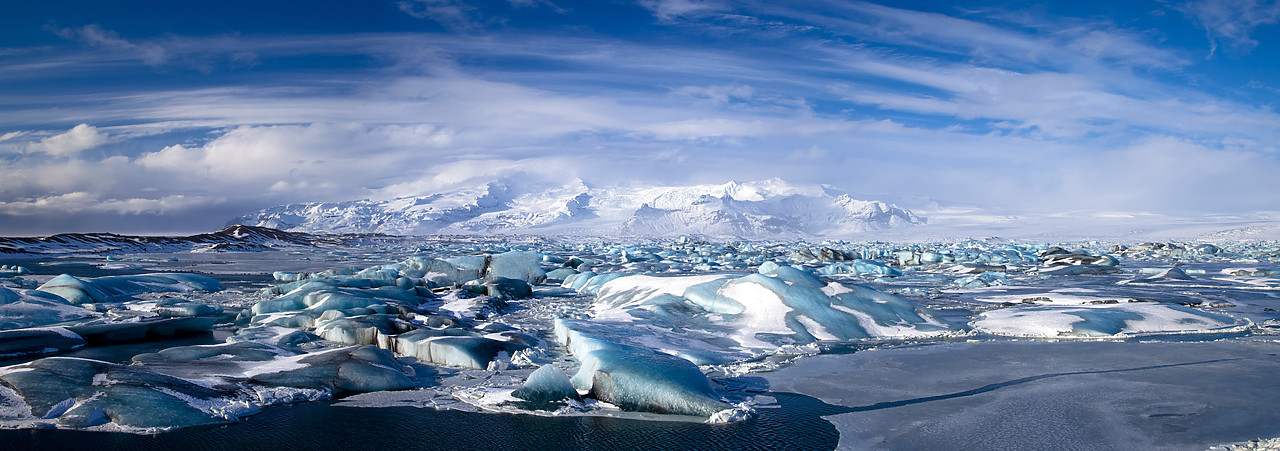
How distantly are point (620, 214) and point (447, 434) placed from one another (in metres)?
149

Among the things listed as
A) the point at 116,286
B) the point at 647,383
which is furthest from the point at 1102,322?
the point at 116,286

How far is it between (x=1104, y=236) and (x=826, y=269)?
78.9m

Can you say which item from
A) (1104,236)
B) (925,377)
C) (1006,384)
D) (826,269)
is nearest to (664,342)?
(925,377)

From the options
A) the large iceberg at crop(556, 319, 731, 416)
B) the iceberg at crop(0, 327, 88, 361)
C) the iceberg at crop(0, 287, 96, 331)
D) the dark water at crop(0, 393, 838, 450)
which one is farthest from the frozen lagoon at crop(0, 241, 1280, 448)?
the iceberg at crop(0, 327, 88, 361)

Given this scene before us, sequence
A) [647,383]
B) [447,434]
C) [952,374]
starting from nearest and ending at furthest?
1. [447,434]
2. [647,383]
3. [952,374]

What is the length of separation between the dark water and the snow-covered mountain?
368 feet

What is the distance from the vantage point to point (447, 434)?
4754 millimetres

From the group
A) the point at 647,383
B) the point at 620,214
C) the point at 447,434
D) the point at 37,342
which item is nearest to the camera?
the point at 447,434

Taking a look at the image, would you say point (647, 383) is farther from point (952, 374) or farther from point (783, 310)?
point (783, 310)

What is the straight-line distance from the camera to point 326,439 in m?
4.66

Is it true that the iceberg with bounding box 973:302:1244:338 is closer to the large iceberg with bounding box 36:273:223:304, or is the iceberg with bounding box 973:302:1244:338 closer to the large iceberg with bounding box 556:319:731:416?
the large iceberg with bounding box 556:319:731:416

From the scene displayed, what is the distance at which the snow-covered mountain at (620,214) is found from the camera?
128375 millimetres

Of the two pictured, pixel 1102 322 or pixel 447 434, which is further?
pixel 1102 322

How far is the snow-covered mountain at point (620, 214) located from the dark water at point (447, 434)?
112174 millimetres
